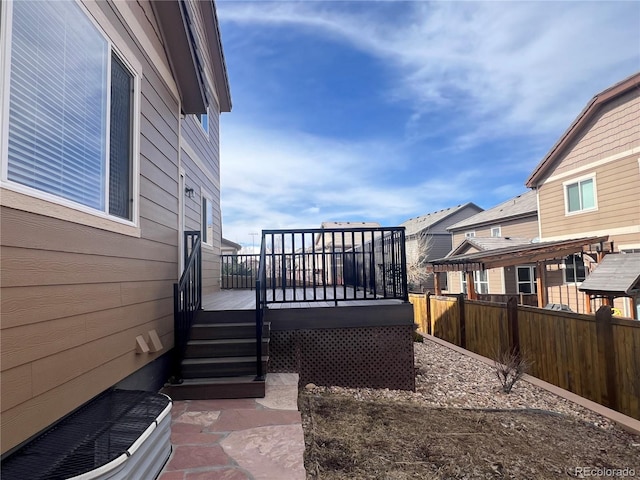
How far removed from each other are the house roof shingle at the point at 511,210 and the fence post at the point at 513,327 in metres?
10.2

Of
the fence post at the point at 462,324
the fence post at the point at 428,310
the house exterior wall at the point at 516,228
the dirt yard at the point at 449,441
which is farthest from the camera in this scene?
the house exterior wall at the point at 516,228

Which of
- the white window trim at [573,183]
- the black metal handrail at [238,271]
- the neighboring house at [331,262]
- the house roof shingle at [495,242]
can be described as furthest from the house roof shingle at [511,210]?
the black metal handrail at [238,271]

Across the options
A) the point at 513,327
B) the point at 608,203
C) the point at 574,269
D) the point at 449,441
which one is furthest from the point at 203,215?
the point at 574,269

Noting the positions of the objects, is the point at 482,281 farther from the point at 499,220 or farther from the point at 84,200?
the point at 84,200

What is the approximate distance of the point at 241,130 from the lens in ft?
50.0

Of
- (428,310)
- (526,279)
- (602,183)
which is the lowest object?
(428,310)

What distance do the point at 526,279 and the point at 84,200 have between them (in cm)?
1550

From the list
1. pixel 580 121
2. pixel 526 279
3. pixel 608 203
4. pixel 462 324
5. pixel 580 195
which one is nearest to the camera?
pixel 462 324

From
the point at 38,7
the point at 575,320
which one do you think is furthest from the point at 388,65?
the point at 38,7

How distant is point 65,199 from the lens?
2068 mm

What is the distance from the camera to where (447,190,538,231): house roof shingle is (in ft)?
51.3

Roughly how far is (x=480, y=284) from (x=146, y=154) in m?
15.6

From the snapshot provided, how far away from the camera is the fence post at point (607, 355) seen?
15.1 feet

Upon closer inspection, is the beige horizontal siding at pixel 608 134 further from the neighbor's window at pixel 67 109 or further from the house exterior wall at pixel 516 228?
the neighbor's window at pixel 67 109
